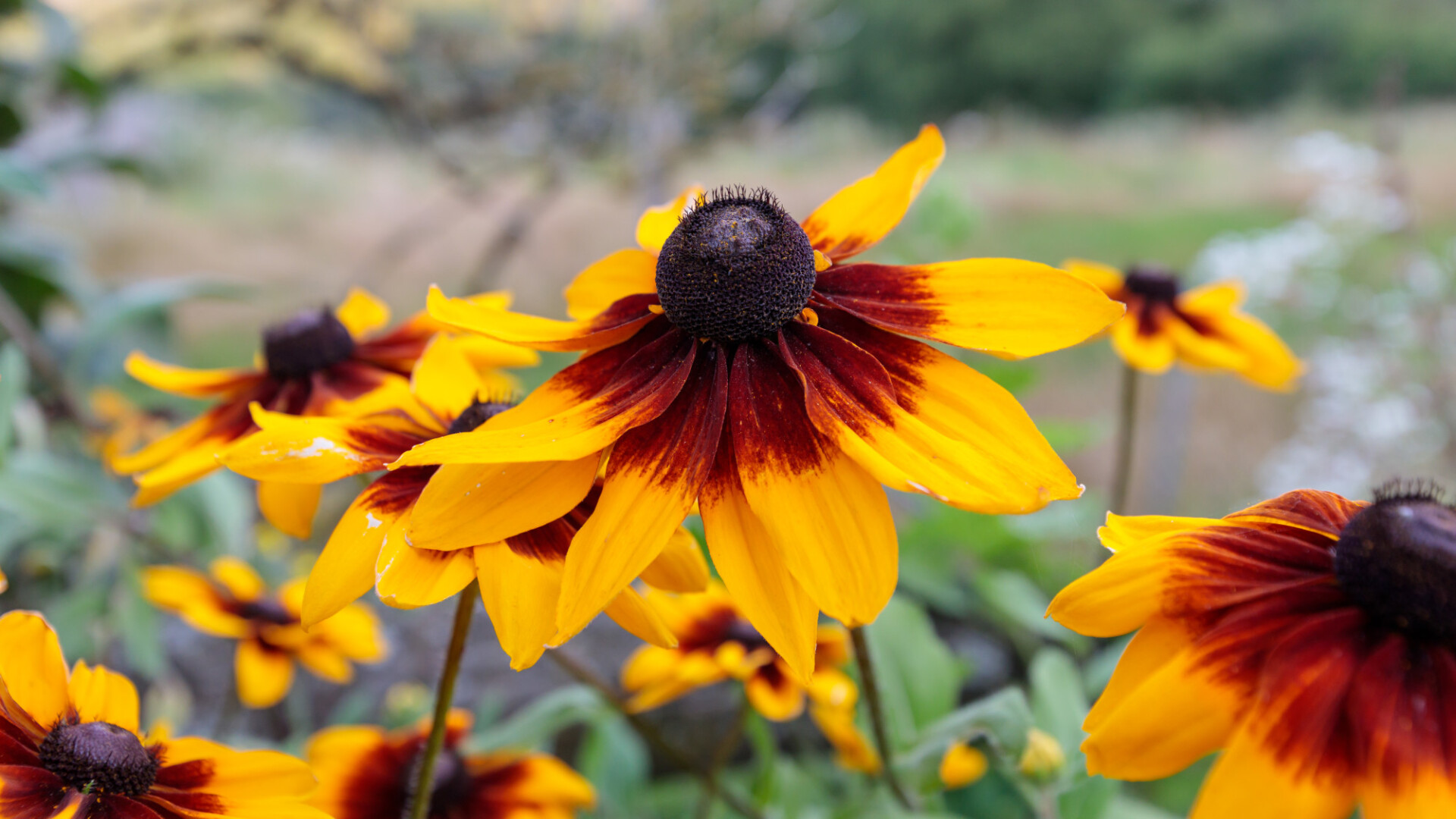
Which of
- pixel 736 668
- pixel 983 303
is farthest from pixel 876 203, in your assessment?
pixel 736 668

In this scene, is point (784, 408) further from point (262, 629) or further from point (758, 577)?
point (262, 629)

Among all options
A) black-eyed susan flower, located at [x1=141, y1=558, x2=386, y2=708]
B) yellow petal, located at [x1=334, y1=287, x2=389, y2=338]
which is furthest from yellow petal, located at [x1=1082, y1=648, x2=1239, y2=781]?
black-eyed susan flower, located at [x1=141, y1=558, x2=386, y2=708]

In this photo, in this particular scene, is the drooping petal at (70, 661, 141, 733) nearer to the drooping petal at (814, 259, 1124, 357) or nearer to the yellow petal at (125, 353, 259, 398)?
the yellow petal at (125, 353, 259, 398)

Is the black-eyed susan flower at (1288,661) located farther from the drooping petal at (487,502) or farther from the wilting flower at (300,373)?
the wilting flower at (300,373)

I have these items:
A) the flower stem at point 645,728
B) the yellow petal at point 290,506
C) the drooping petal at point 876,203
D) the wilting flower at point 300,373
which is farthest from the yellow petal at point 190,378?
the drooping petal at point 876,203

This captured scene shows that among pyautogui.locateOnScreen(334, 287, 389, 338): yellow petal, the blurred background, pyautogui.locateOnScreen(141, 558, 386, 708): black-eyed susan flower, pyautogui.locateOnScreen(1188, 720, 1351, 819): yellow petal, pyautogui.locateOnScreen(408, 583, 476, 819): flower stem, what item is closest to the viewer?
pyautogui.locateOnScreen(1188, 720, 1351, 819): yellow petal
